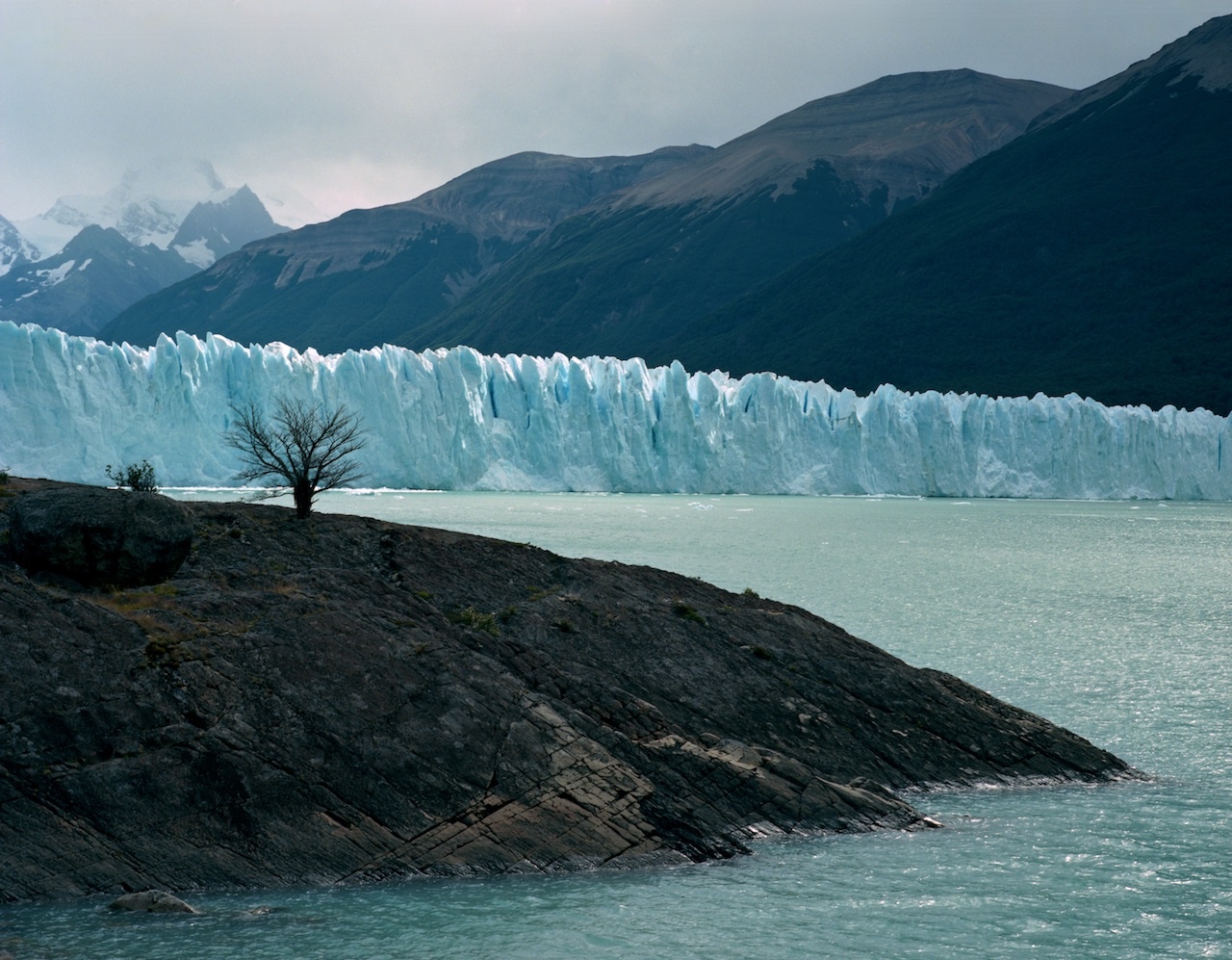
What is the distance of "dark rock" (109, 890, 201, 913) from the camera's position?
28.6 feet

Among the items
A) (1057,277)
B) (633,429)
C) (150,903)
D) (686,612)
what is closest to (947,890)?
(686,612)

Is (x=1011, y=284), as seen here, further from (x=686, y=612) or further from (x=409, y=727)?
(x=409, y=727)

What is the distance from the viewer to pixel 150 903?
873 centimetres

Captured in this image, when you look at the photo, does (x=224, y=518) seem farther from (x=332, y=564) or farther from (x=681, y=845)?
(x=681, y=845)

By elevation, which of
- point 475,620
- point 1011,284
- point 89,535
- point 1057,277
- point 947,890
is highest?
point 1057,277

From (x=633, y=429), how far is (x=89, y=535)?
59043mm

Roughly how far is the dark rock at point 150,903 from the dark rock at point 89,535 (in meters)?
3.90

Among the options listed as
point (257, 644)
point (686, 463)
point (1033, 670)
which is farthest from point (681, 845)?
point (686, 463)

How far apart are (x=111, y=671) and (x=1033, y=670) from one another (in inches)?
639

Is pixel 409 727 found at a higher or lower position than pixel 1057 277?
lower

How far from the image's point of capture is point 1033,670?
2122 cm

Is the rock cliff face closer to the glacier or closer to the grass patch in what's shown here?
the grass patch

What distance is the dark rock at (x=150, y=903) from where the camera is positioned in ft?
28.6

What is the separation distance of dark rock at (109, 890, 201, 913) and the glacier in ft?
181
